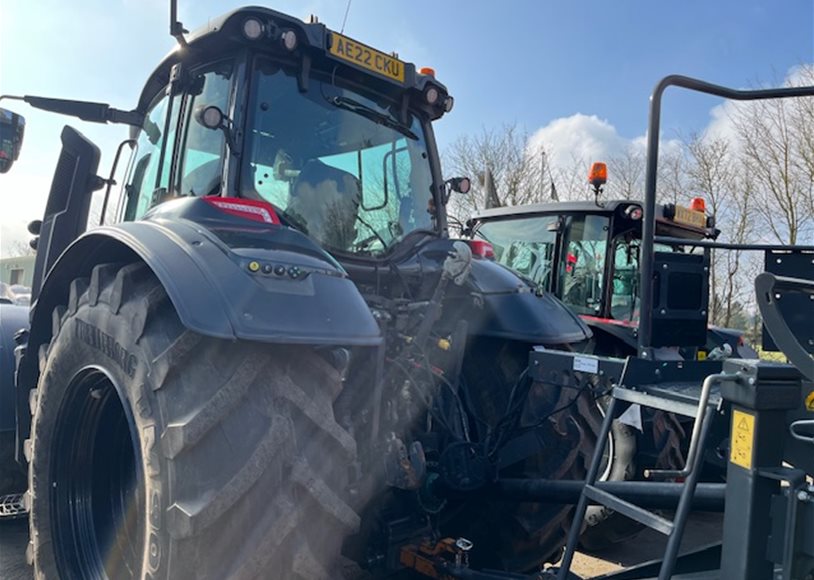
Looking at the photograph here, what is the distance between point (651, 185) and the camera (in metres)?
1.96

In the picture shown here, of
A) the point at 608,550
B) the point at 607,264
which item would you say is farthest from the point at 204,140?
the point at 607,264

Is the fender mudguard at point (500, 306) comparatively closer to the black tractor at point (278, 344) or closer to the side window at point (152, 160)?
the black tractor at point (278, 344)

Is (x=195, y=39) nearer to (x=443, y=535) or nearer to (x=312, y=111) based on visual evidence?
(x=312, y=111)

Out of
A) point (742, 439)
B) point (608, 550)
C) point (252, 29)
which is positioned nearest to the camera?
point (742, 439)

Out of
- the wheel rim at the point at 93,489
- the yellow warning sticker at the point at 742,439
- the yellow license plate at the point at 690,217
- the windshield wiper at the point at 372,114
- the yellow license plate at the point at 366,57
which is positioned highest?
the yellow license plate at the point at 366,57

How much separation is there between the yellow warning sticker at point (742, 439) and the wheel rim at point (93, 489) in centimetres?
205

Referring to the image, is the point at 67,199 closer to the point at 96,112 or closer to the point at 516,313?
the point at 96,112

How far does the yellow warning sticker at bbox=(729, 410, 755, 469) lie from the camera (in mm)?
1533

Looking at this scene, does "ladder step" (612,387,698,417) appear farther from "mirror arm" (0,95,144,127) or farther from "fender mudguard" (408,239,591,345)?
"mirror arm" (0,95,144,127)

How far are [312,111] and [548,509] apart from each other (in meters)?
1.97

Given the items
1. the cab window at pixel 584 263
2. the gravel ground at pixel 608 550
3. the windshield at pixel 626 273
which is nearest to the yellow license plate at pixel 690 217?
the windshield at pixel 626 273

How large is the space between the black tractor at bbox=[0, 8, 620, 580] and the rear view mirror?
15cm

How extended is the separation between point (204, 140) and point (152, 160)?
0.56 meters

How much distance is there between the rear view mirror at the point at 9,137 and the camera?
10.0 ft
